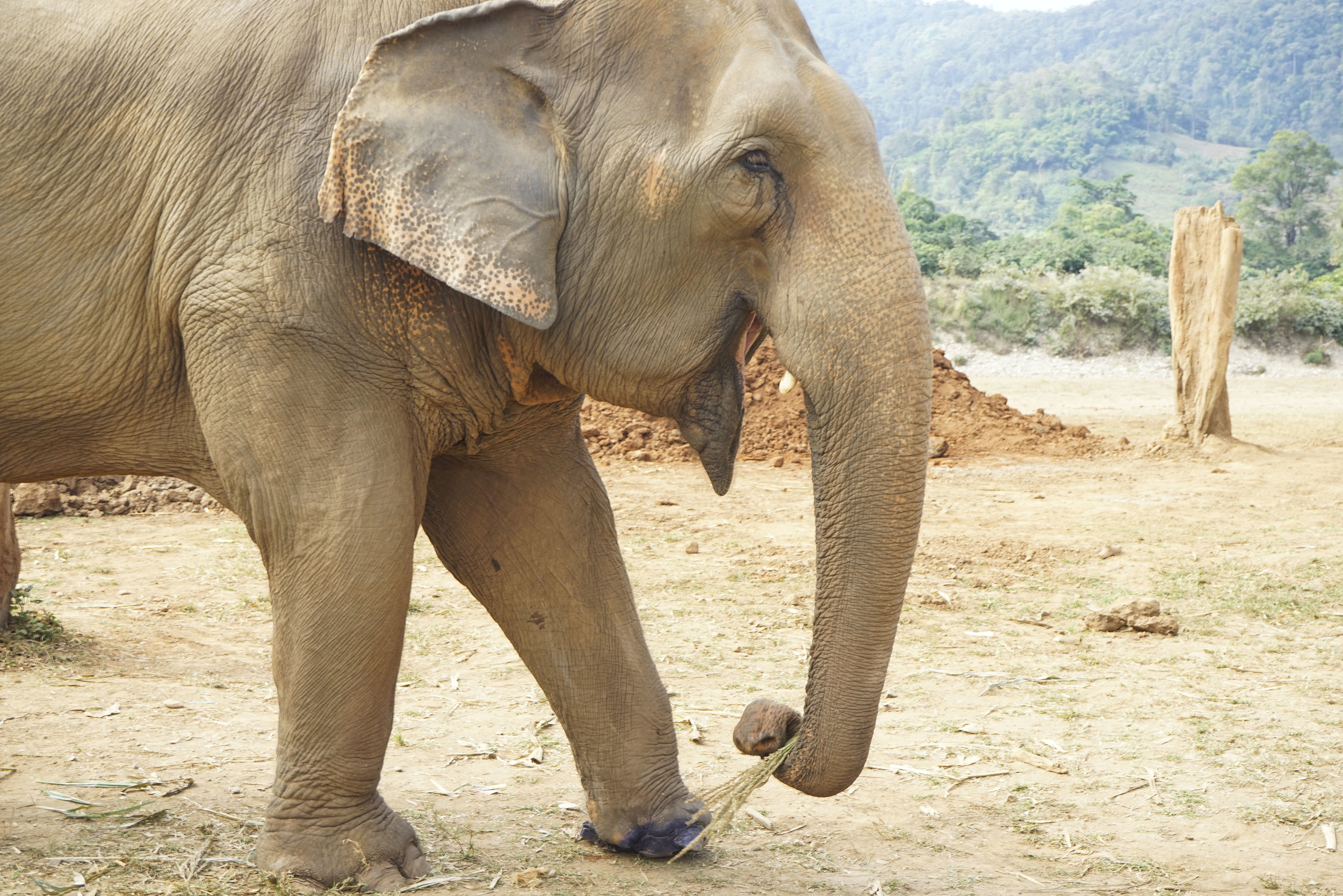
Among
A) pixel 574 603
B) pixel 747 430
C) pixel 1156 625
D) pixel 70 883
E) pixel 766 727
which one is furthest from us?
pixel 747 430

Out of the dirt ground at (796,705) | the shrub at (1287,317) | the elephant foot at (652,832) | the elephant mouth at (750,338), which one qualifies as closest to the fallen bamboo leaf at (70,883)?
the dirt ground at (796,705)

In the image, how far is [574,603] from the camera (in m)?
3.65

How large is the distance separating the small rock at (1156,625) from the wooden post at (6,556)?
16.9 ft

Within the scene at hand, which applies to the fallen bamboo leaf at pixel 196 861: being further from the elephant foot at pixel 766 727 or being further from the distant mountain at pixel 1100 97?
the distant mountain at pixel 1100 97

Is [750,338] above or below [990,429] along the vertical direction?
above

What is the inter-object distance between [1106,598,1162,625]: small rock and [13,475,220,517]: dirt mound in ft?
18.9

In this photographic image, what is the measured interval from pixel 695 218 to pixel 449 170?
52 cm

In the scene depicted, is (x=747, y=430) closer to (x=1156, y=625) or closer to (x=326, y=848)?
(x=1156, y=625)

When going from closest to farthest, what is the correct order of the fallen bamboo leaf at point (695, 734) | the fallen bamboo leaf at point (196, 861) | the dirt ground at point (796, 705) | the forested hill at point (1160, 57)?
the fallen bamboo leaf at point (196, 861), the dirt ground at point (796, 705), the fallen bamboo leaf at point (695, 734), the forested hill at point (1160, 57)

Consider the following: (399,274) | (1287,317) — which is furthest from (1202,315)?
(1287,317)

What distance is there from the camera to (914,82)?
535 feet

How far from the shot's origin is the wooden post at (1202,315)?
13.0 meters

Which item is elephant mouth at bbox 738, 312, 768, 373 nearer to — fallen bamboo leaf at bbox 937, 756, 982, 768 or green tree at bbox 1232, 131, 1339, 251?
fallen bamboo leaf at bbox 937, 756, 982, 768

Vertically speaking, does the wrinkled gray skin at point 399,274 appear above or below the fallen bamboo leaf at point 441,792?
above
